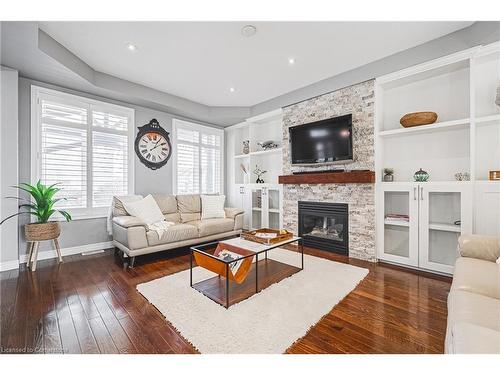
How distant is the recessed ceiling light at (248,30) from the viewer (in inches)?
93.1

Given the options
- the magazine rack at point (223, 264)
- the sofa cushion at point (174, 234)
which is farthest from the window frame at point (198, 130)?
the magazine rack at point (223, 264)

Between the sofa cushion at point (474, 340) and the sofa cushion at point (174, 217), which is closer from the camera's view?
the sofa cushion at point (474, 340)

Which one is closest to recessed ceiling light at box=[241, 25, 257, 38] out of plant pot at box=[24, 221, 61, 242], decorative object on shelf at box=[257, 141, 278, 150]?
decorative object on shelf at box=[257, 141, 278, 150]

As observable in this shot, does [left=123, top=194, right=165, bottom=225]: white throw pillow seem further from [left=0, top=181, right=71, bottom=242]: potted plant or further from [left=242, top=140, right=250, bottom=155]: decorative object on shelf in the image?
[left=242, top=140, right=250, bottom=155]: decorative object on shelf

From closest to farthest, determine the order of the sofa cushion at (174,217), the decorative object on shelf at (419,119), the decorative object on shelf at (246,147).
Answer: the decorative object on shelf at (419,119) < the sofa cushion at (174,217) < the decorative object on shelf at (246,147)

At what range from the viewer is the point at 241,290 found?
2277 mm

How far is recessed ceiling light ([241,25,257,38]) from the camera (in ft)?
7.76

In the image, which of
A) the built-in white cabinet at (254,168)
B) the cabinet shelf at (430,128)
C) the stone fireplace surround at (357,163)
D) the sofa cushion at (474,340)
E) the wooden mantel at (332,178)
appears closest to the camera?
the sofa cushion at (474,340)

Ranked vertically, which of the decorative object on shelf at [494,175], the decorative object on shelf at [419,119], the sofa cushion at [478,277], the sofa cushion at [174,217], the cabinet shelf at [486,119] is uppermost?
the decorative object on shelf at [419,119]

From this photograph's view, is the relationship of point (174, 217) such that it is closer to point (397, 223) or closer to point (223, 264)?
point (223, 264)

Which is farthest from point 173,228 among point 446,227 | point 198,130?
point 446,227

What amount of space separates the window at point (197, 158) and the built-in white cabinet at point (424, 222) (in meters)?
3.60

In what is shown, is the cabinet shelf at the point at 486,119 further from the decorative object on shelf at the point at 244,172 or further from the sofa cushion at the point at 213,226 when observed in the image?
the decorative object on shelf at the point at 244,172
